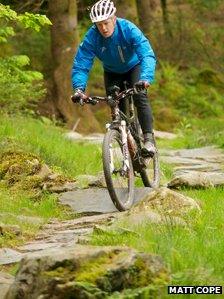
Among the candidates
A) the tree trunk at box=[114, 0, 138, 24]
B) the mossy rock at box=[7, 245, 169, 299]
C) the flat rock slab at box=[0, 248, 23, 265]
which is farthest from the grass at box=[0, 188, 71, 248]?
the tree trunk at box=[114, 0, 138, 24]

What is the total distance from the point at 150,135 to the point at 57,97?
31.7 ft

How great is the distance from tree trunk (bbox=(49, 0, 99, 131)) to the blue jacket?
9.08 metres

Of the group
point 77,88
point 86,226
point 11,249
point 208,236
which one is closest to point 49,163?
point 77,88

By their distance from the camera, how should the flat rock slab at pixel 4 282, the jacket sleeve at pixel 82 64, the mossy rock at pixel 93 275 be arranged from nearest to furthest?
the mossy rock at pixel 93 275
the flat rock slab at pixel 4 282
the jacket sleeve at pixel 82 64

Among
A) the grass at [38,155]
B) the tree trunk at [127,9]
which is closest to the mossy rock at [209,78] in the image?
the tree trunk at [127,9]

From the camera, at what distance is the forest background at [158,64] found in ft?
51.6

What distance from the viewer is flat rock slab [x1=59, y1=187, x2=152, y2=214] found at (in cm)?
833

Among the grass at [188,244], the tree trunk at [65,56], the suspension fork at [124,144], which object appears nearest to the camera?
the grass at [188,244]

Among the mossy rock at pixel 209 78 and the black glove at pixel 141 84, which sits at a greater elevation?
the black glove at pixel 141 84

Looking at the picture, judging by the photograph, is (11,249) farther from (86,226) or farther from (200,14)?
(200,14)

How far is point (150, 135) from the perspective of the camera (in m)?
9.05

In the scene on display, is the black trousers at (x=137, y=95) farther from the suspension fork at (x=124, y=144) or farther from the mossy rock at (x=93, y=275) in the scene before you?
the mossy rock at (x=93, y=275)

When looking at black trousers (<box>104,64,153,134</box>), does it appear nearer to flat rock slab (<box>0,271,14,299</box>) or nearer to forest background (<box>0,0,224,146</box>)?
forest background (<box>0,0,224,146</box>)

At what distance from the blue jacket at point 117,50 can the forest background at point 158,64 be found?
246 cm
